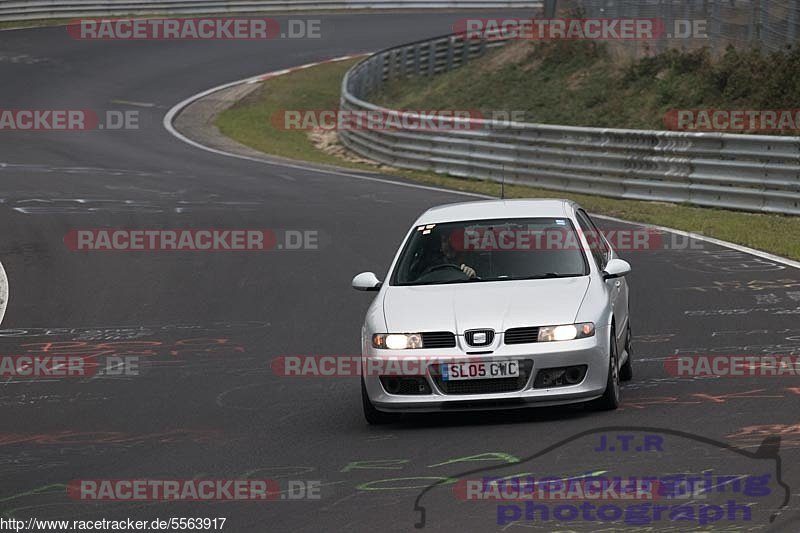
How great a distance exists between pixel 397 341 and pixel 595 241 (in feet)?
7.29

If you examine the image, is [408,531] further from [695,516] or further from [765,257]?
[765,257]

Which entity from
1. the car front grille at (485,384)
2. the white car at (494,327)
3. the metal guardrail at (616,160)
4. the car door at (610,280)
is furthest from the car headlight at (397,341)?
the metal guardrail at (616,160)

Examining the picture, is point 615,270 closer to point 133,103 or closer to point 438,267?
point 438,267

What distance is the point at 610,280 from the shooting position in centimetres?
1041

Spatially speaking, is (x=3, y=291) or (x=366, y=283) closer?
(x=366, y=283)

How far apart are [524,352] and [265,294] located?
22.6ft

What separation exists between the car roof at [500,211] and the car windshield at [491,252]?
6 centimetres

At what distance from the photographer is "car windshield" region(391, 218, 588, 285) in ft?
33.3

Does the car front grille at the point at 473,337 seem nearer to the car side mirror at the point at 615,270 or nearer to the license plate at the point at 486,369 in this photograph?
the license plate at the point at 486,369

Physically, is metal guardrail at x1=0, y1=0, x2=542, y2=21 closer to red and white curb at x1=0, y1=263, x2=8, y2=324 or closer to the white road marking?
the white road marking

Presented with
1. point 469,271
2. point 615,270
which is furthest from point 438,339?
point 615,270

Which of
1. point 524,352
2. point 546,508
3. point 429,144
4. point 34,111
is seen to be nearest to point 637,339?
point 524,352

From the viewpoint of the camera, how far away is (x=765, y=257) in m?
16.6

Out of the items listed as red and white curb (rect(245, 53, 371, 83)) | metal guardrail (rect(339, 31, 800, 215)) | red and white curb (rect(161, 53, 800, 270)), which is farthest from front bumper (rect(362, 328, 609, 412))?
red and white curb (rect(245, 53, 371, 83))
